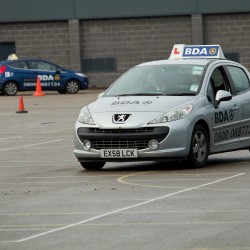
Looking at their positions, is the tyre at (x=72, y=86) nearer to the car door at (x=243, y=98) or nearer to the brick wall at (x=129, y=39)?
the brick wall at (x=129, y=39)

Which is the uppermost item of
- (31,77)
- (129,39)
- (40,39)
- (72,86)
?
(40,39)

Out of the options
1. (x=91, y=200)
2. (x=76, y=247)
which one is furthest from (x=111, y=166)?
(x=76, y=247)

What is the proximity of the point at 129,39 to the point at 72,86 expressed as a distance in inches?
280

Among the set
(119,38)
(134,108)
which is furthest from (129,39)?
(134,108)

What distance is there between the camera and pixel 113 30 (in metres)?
50.7

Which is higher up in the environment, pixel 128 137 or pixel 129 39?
pixel 129 39

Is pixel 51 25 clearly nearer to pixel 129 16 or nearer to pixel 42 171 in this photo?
pixel 129 16

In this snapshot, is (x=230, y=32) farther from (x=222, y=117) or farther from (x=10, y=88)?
(x=222, y=117)

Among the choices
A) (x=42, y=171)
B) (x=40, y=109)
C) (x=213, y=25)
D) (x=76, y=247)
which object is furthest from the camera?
(x=213, y=25)

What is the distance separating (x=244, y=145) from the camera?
53.7 ft

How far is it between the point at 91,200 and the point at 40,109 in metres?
21.9

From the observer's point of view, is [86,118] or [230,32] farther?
[230,32]

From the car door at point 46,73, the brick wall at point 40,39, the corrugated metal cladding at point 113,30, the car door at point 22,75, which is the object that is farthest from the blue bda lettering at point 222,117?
the brick wall at point 40,39

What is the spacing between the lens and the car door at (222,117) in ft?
50.9
